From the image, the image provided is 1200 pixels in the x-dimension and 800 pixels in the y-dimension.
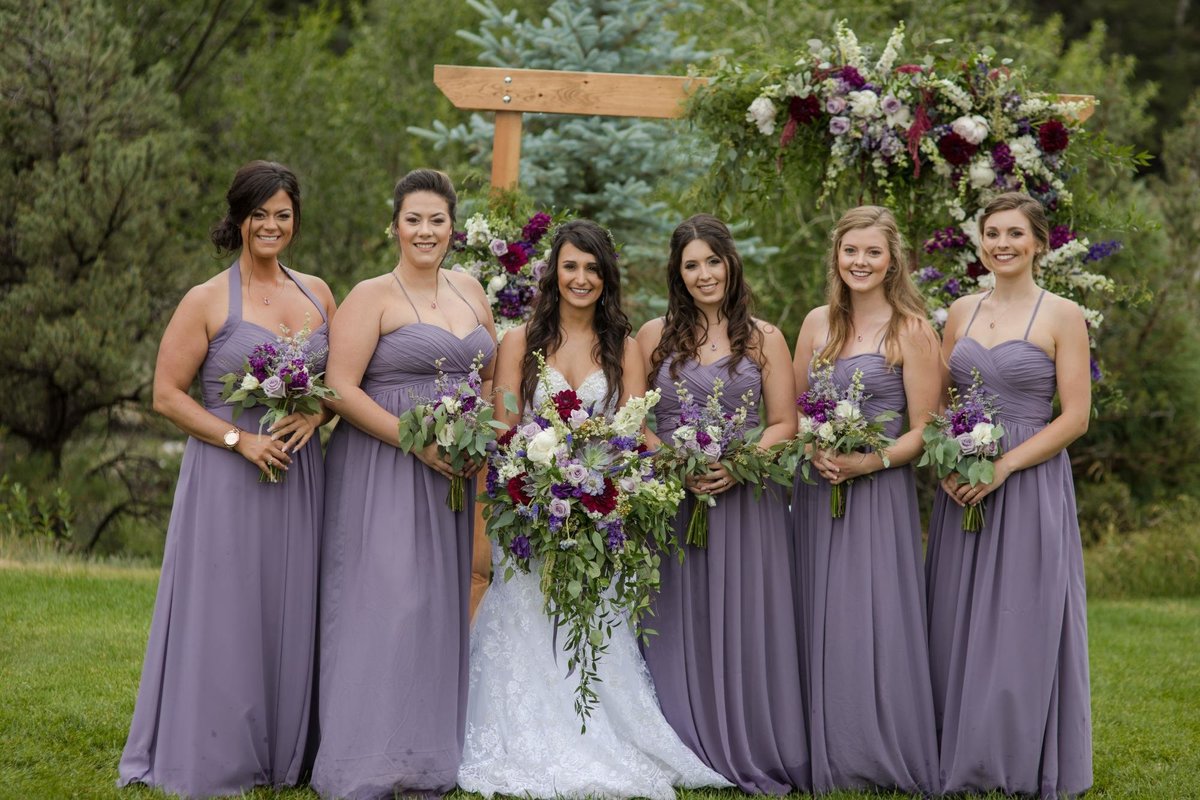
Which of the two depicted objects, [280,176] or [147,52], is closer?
[280,176]

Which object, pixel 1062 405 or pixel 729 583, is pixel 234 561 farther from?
pixel 1062 405

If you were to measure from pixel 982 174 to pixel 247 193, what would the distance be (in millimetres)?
3852

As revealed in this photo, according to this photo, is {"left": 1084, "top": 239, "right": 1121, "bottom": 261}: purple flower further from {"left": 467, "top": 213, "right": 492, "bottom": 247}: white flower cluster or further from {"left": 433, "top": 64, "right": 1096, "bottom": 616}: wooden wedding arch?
{"left": 467, "top": 213, "right": 492, "bottom": 247}: white flower cluster

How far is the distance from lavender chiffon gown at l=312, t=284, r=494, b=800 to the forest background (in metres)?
3.97

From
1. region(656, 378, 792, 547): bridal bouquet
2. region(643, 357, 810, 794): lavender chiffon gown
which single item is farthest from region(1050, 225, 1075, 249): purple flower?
region(656, 378, 792, 547): bridal bouquet

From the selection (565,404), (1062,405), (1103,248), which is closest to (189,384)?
(565,404)

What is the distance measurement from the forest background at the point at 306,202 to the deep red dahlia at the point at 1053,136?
252 cm

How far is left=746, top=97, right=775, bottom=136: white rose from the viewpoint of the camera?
6.81 metres

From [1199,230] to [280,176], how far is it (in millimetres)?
11383

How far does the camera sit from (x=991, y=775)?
5.29m

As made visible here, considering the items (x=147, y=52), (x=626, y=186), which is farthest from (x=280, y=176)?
(x=147, y=52)

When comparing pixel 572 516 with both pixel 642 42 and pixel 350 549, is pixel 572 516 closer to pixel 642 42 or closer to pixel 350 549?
pixel 350 549

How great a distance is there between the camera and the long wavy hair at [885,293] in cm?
561

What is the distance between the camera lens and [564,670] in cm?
538
